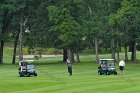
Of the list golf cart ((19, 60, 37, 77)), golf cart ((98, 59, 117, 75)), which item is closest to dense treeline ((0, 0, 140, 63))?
golf cart ((98, 59, 117, 75))

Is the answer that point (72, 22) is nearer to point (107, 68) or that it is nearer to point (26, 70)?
point (107, 68)

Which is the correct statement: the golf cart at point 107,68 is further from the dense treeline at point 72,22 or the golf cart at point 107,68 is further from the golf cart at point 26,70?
the dense treeline at point 72,22

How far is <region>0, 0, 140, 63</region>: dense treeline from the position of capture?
93.8 metres

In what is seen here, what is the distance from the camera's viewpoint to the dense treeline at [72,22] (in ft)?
308

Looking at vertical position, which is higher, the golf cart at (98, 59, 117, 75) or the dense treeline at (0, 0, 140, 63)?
the dense treeline at (0, 0, 140, 63)

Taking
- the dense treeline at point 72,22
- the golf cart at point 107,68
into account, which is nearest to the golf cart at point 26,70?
the golf cart at point 107,68

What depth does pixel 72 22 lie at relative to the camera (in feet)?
311

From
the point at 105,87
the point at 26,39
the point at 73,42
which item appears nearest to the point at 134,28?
the point at 73,42

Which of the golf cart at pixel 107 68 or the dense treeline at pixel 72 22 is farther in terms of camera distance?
the dense treeline at pixel 72 22

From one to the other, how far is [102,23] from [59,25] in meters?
8.23

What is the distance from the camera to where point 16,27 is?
10838 cm

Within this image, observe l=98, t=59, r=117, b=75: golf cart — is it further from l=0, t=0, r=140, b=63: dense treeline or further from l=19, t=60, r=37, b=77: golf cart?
l=0, t=0, r=140, b=63: dense treeline

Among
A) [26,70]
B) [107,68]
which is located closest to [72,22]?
[107,68]

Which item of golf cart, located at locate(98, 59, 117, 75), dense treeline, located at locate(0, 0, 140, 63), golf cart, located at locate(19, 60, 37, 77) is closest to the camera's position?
golf cart, located at locate(19, 60, 37, 77)
